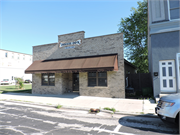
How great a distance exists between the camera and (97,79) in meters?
11.6

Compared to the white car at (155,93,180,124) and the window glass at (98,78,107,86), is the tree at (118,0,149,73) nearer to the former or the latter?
the window glass at (98,78,107,86)

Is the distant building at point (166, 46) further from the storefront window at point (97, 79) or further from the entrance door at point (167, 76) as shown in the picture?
the storefront window at point (97, 79)

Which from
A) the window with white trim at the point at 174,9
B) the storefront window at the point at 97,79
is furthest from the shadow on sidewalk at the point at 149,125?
the window with white trim at the point at 174,9

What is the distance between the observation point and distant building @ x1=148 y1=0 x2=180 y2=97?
8.69m

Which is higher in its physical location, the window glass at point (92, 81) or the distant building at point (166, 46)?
the distant building at point (166, 46)

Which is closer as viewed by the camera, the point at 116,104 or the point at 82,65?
the point at 116,104

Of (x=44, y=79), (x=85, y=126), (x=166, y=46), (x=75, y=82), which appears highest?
(x=166, y=46)

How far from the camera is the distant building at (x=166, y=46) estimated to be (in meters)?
8.69

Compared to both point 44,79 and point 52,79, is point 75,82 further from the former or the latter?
point 44,79

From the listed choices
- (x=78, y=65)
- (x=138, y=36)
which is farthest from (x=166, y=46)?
(x=138, y=36)

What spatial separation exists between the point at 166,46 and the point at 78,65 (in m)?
6.99

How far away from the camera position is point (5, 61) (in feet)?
137

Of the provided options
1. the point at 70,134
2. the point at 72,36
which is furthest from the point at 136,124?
the point at 72,36

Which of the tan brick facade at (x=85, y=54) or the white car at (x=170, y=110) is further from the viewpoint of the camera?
the tan brick facade at (x=85, y=54)
